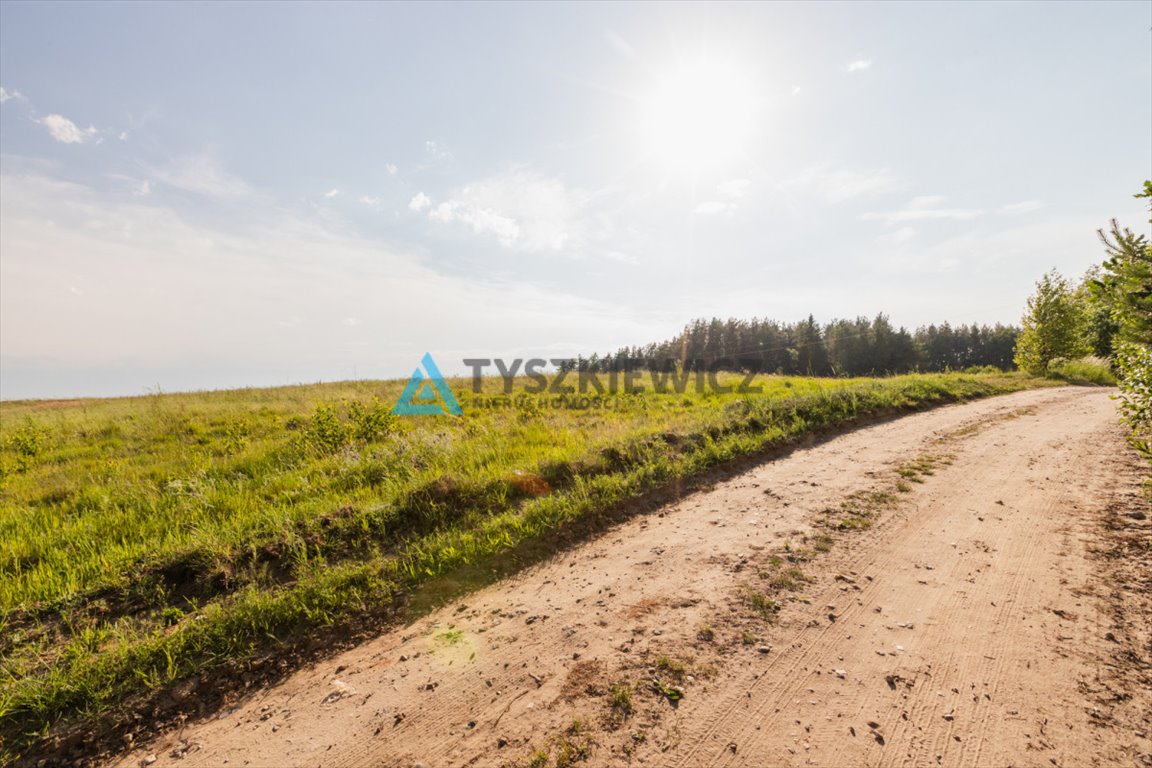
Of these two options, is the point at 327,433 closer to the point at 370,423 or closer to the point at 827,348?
the point at 370,423

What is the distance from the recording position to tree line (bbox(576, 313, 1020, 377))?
225 ft

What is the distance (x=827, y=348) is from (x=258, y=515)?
8436cm

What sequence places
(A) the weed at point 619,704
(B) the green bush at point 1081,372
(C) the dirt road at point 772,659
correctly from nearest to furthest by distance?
(C) the dirt road at point 772,659 → (A) the weed at point 619,704 → (B) the green bush at point 1081,372

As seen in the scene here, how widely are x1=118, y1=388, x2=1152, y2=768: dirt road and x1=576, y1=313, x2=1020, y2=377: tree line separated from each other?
5462cm

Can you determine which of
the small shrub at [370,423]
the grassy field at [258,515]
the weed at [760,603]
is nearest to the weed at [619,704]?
the weed at [760,603]

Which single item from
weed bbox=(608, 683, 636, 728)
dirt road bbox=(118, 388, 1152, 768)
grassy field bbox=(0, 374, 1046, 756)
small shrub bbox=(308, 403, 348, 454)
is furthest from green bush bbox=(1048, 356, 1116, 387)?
small shrub bbox=(308, 403, 348, 454)

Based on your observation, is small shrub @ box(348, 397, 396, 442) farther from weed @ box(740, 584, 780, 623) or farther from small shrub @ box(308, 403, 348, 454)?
weed @ box(740, 584, 780, 623)

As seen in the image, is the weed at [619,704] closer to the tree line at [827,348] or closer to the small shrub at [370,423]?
the small shrub at [370,423]

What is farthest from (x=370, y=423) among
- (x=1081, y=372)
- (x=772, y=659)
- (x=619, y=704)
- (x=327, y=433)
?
(x=1081, y=372)

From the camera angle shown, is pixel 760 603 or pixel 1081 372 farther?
pixel 1081 372

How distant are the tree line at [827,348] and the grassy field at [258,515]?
4983 centimetres

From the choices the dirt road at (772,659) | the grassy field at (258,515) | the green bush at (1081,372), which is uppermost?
the green bush at (1081,372)

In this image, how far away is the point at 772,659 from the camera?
3416 millimetres

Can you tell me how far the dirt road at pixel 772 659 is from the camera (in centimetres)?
274
